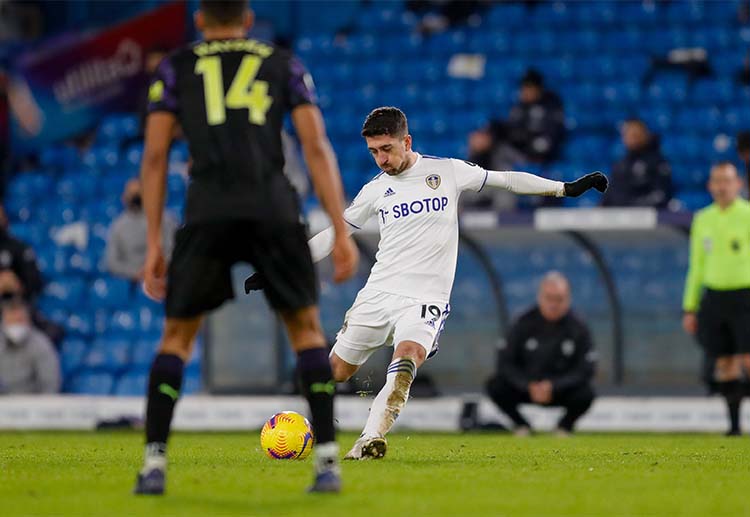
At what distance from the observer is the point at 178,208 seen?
1834 centimetres

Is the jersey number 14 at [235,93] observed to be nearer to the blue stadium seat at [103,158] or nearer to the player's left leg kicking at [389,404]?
the player's left leg kicking at [389,404]

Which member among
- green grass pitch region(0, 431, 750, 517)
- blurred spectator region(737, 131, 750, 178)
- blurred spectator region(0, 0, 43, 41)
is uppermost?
blurred spectator region(0, 0, 43, 41)

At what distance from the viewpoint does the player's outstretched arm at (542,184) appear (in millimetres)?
8266

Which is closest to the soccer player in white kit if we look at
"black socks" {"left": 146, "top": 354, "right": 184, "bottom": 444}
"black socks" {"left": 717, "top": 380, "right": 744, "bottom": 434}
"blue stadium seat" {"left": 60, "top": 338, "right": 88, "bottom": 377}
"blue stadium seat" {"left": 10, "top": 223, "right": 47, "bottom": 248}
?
"black socks" {"left": 146, "top": 354, "right": 184, "bottom": 444}

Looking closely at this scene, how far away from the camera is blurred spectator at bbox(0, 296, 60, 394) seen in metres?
15.4

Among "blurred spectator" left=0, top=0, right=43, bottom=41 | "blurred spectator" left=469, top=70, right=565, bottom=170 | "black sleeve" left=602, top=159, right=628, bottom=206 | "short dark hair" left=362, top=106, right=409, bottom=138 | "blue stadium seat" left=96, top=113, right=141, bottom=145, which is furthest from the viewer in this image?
"blurred spectator" left=0, top=0, right=43, bottom=41

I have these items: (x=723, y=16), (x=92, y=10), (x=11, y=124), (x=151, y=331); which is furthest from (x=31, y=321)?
(x=723, y=16)

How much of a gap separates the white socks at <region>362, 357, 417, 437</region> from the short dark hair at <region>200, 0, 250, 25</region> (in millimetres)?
2751

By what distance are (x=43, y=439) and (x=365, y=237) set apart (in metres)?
4.06

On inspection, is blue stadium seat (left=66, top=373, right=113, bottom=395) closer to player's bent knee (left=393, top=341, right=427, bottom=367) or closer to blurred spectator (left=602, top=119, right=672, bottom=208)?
blurred spectator (left=602, top=119, right=672, bottom=208)

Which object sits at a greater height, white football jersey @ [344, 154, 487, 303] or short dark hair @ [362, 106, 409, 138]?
short dark hair @ [362, 106, 409, 138]

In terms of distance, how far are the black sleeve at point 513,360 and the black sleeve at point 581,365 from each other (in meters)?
0.30

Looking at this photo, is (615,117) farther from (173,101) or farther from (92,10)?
(173,101)

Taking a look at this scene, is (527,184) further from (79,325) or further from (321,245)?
(79,325)
